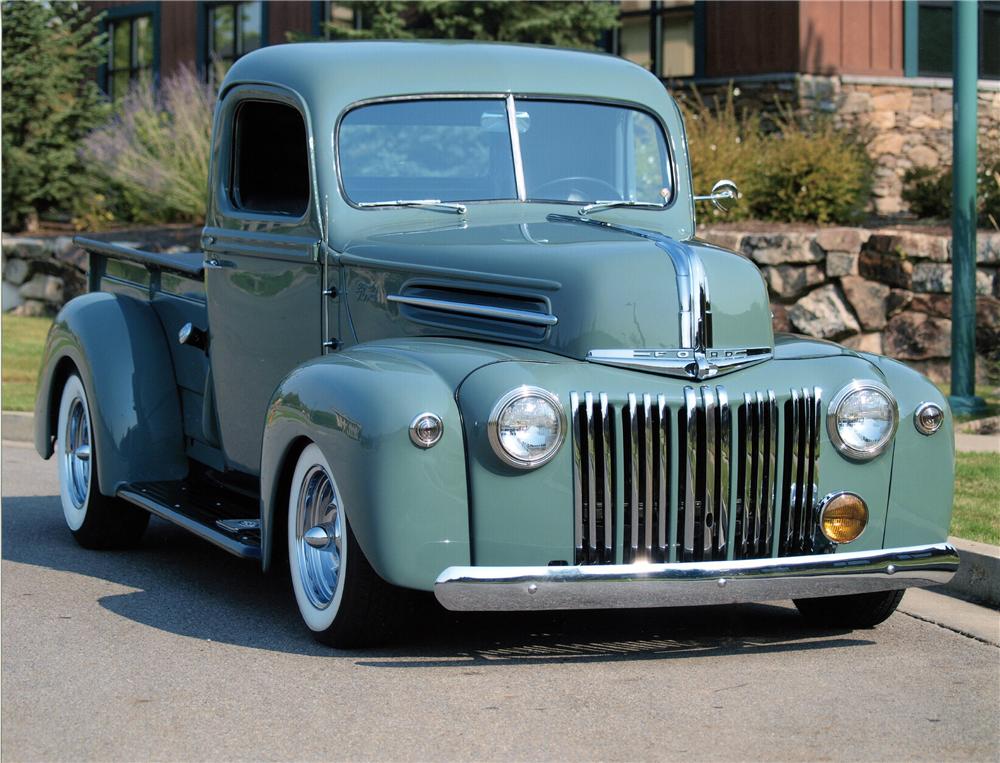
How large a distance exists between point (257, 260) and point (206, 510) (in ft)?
3.39

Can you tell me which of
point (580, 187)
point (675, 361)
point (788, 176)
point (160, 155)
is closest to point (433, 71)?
point (580, 187)

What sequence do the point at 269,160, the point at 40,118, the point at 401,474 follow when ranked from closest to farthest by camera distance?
the point at 401,474
the point at 269,160
the point at 40,118

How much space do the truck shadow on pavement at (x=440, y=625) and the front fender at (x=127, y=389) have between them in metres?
0.46

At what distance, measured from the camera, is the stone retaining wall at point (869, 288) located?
12320mm

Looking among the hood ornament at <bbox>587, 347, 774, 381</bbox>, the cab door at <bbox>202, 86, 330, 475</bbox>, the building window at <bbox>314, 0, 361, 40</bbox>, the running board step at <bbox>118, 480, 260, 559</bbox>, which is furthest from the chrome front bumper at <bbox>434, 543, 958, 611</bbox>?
the building window at <bbox>314, 0, 361, 40</bbox>

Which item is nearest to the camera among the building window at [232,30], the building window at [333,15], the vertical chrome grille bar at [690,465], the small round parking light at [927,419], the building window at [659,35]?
the vertical chrome grille bar at [690,465]

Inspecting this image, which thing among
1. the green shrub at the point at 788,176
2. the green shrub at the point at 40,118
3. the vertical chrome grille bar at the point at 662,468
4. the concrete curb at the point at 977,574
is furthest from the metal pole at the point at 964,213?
the green shrub at the point at 40,118

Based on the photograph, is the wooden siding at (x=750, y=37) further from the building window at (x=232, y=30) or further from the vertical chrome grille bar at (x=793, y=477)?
the vertical chrome grille bar at (x=793, y=477)

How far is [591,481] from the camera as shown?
4.74 meters

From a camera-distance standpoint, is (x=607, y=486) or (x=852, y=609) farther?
(x=852, y=609)

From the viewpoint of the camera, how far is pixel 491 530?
472cm

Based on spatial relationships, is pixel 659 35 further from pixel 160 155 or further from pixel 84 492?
pixel 84 492

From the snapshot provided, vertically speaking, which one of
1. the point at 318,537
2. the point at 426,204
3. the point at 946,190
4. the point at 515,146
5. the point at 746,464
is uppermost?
the point at 946,190

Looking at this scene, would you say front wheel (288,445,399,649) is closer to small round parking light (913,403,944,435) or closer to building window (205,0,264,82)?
small round parking light (913,403,944,435)
